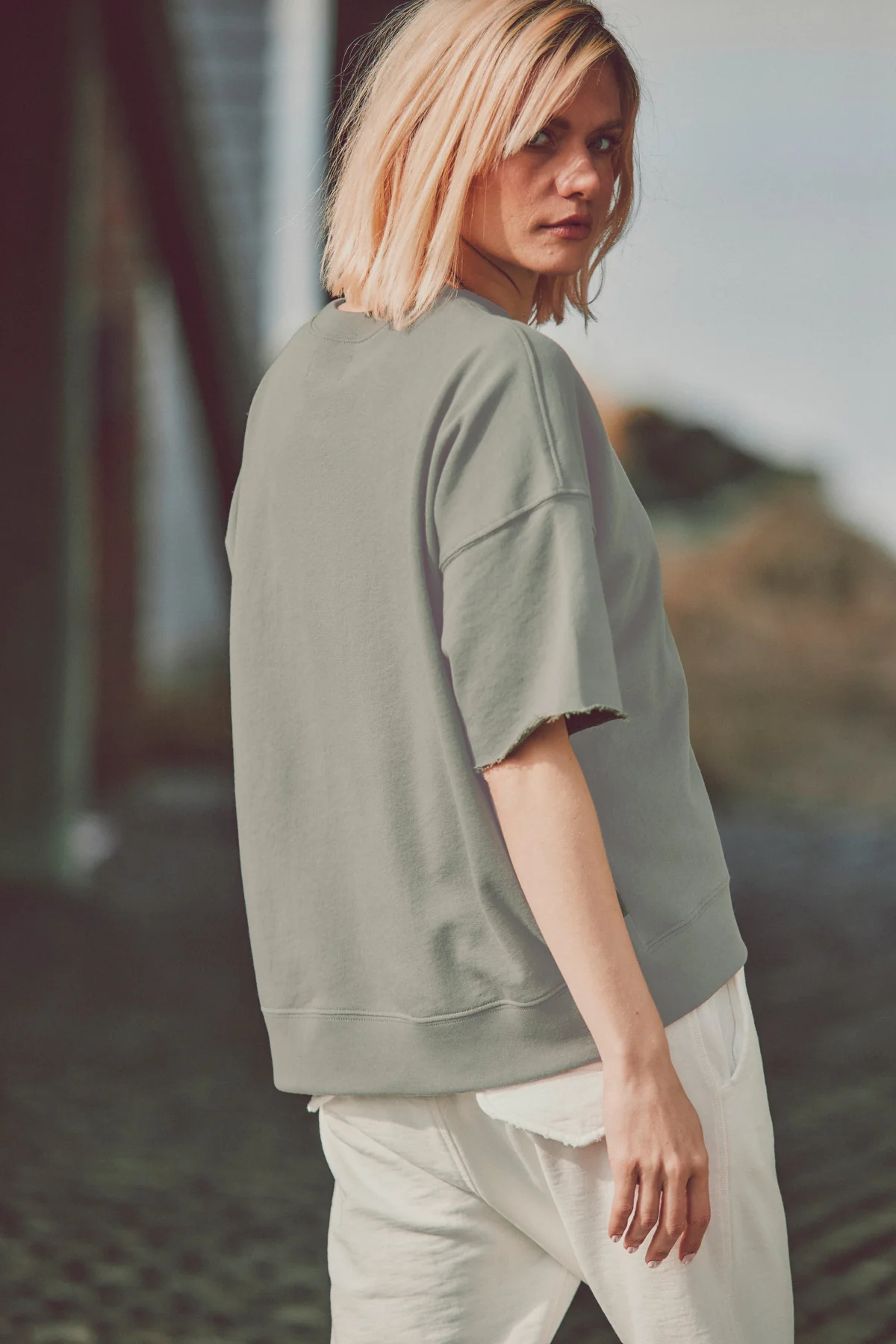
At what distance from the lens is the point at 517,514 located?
0.96 metres

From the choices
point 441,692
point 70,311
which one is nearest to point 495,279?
point 441,692

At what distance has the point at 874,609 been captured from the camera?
12453 millimetres

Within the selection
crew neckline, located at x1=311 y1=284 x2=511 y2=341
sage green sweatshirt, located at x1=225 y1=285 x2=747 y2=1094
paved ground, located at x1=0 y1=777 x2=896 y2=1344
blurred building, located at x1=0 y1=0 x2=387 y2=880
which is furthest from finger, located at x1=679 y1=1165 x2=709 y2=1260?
blurred building, located at x1=0 y1=0 x2=387 y2=880

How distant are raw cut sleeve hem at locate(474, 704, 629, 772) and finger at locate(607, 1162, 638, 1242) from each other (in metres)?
0.27

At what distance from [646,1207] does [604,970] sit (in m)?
0.16

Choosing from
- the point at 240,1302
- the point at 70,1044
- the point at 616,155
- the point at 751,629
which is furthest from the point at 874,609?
the point at 616,155

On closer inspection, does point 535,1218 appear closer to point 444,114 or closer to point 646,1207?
point 646,1207

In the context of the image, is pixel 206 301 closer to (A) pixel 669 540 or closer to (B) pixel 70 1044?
(B) pixel 70 1044

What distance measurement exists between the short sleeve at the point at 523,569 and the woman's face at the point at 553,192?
127mm

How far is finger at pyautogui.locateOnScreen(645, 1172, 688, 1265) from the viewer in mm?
970

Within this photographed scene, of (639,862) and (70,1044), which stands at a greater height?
(639,862)

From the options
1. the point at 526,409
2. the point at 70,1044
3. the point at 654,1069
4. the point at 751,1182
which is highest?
the point at 526,409

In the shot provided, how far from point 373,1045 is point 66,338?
5.86m

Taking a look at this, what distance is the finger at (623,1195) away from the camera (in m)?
0.97
